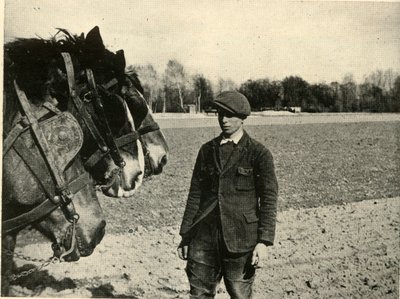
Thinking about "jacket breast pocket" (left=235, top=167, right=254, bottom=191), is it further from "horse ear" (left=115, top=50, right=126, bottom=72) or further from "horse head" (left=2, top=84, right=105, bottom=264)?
"horse ear" (left=115, top=50, right=126, bottom=72)

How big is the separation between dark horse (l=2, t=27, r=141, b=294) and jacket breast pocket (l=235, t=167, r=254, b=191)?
69 centimetres

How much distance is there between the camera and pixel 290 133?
341 centimetres

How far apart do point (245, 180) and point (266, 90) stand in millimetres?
759

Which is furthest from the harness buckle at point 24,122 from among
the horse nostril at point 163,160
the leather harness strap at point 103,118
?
the horse nostril at point 163,160

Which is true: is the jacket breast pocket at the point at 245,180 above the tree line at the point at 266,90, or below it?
below

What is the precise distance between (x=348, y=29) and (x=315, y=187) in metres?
1.06

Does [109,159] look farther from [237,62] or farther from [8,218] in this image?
[237,62]

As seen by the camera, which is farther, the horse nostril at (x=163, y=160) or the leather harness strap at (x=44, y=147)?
the horse nostril at (x=163, y=160)

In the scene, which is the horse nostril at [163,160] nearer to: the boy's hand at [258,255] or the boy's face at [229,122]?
the boy's face at [229,122]

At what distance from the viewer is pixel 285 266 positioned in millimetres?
3205

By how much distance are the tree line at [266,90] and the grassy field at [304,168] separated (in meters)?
0.15

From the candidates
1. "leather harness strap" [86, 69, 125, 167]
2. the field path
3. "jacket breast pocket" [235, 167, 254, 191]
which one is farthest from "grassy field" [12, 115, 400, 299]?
"jacket breast pocket" [235, 167, 254, 191]

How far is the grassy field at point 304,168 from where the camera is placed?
10.4ft

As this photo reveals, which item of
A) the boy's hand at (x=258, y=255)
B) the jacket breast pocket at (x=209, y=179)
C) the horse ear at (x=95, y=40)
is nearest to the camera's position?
the boy's hand at (x=258, y=255)
